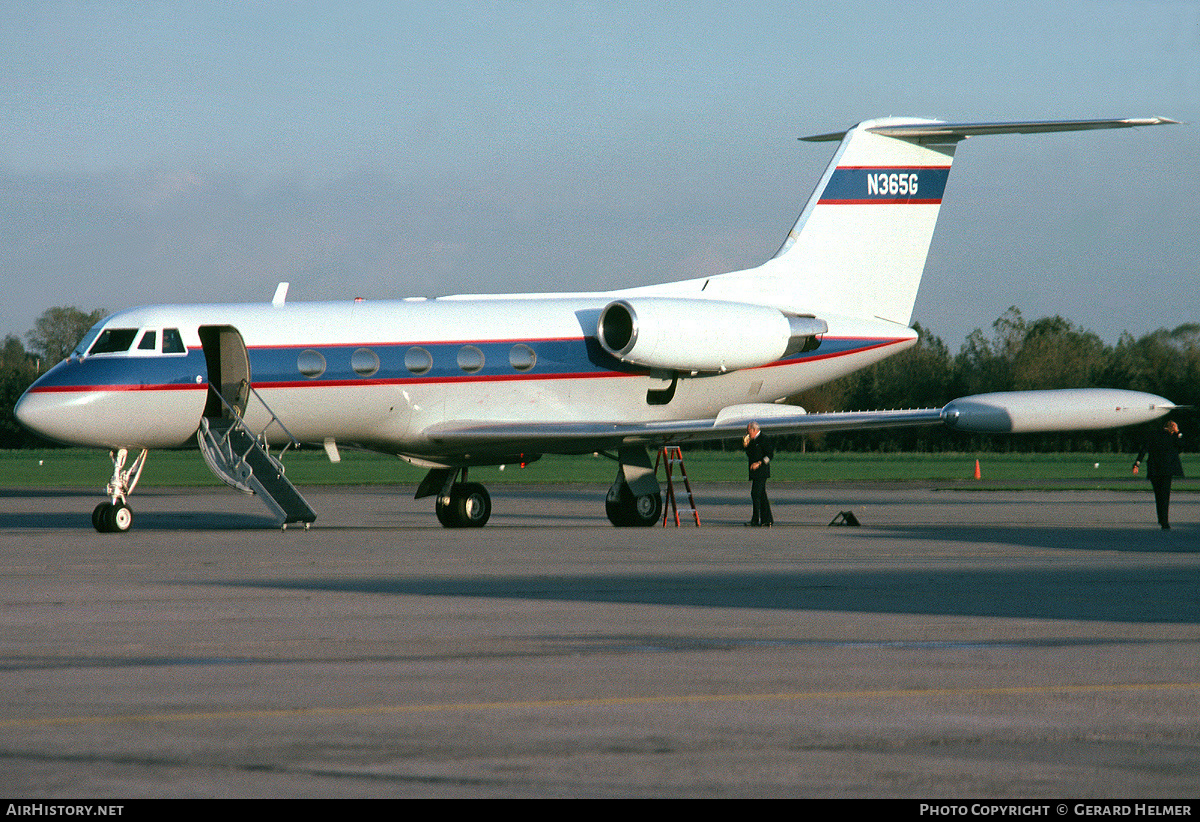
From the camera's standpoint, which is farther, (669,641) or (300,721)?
(669,641)

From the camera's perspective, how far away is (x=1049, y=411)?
24.0 metres

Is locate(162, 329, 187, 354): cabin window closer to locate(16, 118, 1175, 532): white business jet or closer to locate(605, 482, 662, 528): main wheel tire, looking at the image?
locate(16, 118, 1175, 532): white business jet

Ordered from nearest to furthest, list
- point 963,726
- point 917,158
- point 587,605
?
point 963,726, point 587,605, point 917,158

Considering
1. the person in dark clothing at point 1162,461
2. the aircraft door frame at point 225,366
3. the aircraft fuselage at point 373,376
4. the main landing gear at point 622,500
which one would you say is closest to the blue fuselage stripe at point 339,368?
the aircraft fuselage at point 373,376

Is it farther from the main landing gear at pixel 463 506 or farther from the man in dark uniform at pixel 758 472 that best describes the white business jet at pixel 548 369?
the man in dark uniform at pixel 758 472

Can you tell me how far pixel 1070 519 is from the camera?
27984 millimetres

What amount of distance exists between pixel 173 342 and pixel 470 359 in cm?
481

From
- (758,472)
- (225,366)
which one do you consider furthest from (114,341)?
(758,472)

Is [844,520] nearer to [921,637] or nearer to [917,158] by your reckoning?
[917,158]

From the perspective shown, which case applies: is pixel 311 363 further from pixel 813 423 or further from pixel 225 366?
pixel 813 423

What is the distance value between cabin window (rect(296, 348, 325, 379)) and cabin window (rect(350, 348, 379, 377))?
0.50 m

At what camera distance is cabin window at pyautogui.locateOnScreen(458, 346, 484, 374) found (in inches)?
1040

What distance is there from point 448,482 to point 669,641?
1676 centimetres

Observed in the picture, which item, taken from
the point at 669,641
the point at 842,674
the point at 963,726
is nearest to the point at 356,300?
the point at 669,641
